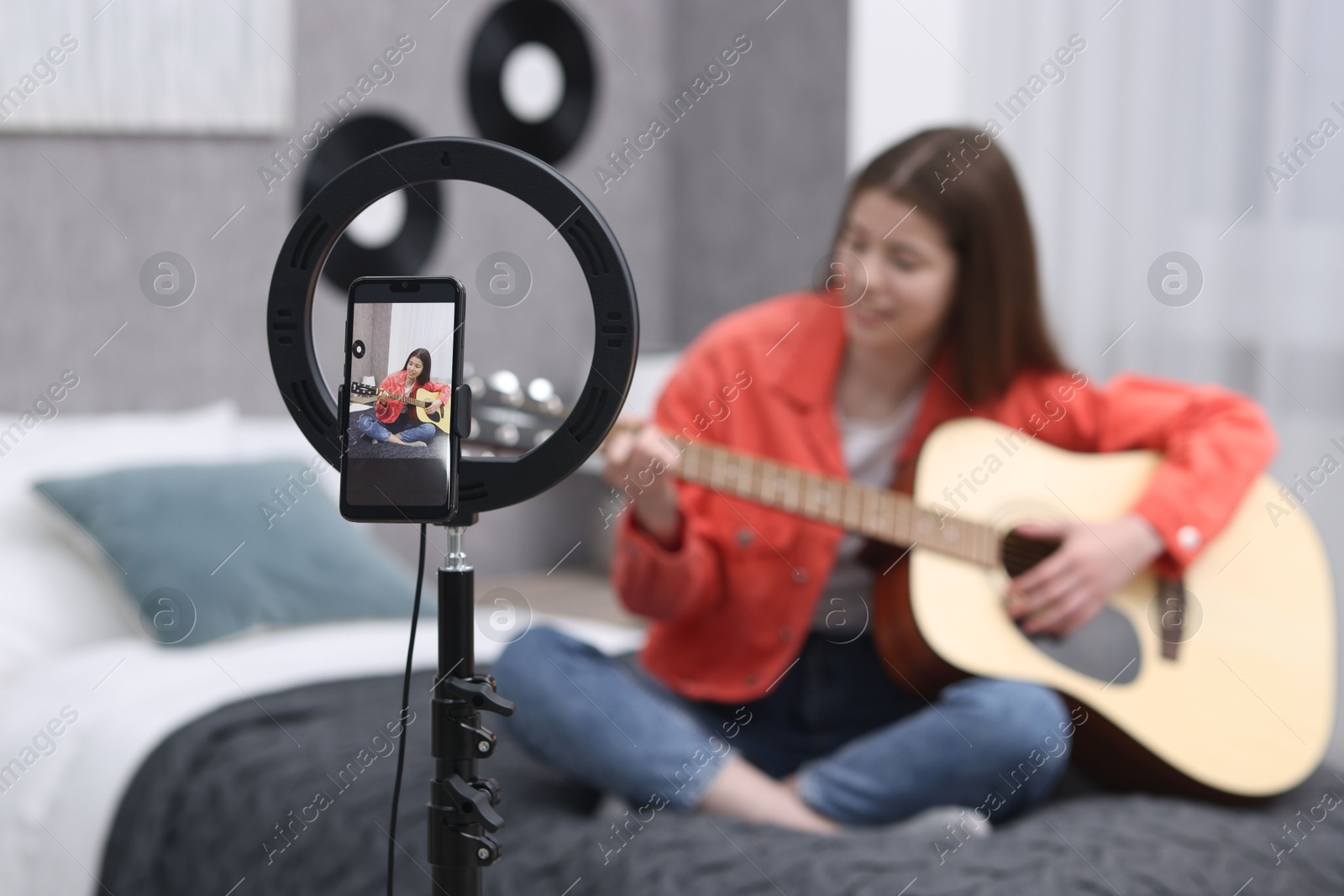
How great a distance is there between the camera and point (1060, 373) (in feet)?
5.13

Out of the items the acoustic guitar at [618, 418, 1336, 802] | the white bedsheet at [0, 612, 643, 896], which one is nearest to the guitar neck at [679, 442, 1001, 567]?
the acoustic guitar at [618, 418, 1336, 802]

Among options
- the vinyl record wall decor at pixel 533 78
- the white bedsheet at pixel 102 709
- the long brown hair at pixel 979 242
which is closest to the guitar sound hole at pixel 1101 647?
the long brown hair at pixel 979 242

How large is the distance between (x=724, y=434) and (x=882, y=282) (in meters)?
0.28

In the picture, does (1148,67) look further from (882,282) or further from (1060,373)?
(882,282)

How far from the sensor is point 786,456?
1455 millimetres

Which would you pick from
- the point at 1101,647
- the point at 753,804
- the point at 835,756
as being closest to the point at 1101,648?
the point at 1101,647

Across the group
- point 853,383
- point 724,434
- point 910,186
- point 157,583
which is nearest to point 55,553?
point 157,583

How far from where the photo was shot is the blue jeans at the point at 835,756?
1.15m

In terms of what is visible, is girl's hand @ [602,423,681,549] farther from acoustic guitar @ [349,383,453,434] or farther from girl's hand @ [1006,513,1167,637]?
acoustic guitar @ [349,383,453,434]

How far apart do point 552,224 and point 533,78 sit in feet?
7.50

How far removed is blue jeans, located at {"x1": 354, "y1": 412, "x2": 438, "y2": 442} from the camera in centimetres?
46

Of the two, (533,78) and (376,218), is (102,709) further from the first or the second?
(533,78)

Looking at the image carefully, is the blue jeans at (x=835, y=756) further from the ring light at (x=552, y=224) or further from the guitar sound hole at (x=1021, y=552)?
the ring light at (x=552, y=224)

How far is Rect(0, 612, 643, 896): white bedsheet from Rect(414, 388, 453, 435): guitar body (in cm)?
105
